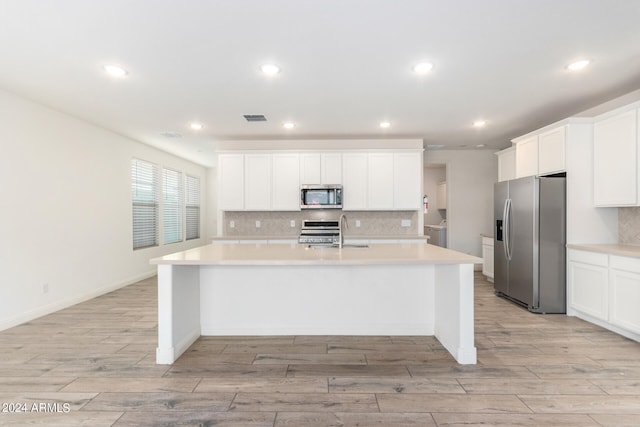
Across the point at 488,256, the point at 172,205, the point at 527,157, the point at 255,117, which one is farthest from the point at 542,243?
the point at 172,205

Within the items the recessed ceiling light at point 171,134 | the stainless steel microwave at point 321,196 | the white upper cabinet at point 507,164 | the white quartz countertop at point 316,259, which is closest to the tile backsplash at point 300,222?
the stainless steel microwave at point 321,196

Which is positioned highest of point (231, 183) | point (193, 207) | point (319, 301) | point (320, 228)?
point (231, 183)

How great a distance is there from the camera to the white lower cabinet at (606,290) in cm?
306

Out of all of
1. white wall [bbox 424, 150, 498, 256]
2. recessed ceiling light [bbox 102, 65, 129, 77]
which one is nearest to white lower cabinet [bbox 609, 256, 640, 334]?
white wall [bbox 424, 150, 498, 256]

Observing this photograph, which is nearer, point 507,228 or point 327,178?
point 507,228

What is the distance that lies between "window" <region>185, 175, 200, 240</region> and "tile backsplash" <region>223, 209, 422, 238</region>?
288cm

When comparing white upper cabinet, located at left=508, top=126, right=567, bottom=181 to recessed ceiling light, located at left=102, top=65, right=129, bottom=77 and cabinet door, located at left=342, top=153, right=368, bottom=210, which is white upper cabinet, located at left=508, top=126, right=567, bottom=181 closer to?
cabinet door, located at left=342, top=153, right=368, bottom=210

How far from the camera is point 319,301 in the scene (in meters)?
3.23

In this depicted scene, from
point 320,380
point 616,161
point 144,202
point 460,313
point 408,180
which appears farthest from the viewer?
point 144,202

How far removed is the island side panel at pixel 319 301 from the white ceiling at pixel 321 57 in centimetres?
185

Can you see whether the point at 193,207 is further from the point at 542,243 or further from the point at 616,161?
the point at 616,161

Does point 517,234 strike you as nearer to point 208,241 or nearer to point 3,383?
point 3,383

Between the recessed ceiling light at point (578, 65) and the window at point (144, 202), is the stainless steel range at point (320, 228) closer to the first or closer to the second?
the window at point (144, 202)

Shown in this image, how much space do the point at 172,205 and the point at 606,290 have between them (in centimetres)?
758
